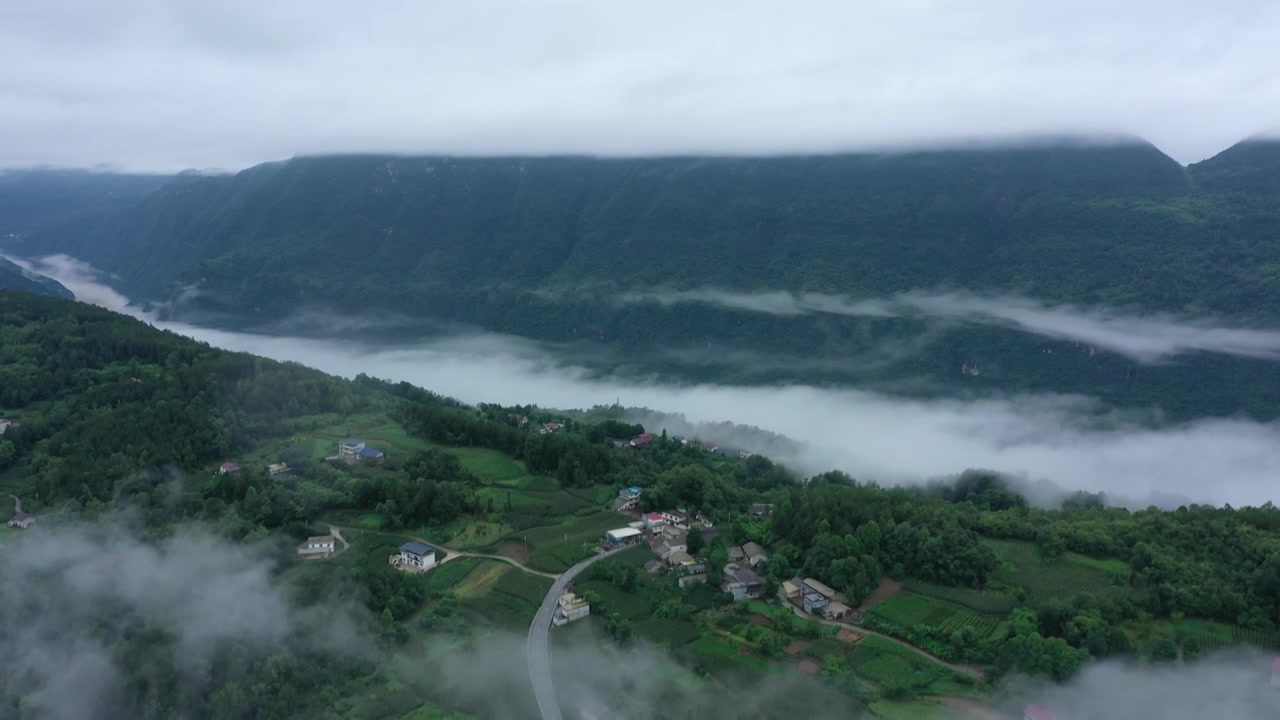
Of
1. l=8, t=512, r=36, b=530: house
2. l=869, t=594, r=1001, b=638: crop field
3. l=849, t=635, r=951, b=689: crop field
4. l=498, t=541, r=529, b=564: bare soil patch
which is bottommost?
l=498, t=541, r=529, b=564: bare soil patch

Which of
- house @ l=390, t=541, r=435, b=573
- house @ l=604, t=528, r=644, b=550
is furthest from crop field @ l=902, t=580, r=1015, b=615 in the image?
house @ l=390, t=541, r=435, b=573

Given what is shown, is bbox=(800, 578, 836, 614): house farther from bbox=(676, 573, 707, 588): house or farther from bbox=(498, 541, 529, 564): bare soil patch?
bbox=(498, 541, 529, 564): bare soil patch

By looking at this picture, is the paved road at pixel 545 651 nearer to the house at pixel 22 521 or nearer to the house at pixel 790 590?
the house at pixel 790 590

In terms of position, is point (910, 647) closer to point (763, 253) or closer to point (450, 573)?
point (450, 573)

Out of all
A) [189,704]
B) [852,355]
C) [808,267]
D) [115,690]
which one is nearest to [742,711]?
[189,704]

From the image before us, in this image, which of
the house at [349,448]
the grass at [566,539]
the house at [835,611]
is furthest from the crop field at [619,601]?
the house at [349,448]

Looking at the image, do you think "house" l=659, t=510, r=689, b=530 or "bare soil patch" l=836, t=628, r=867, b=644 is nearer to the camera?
→ "bare soil patch" l=836, t=628, r=867, b=644
